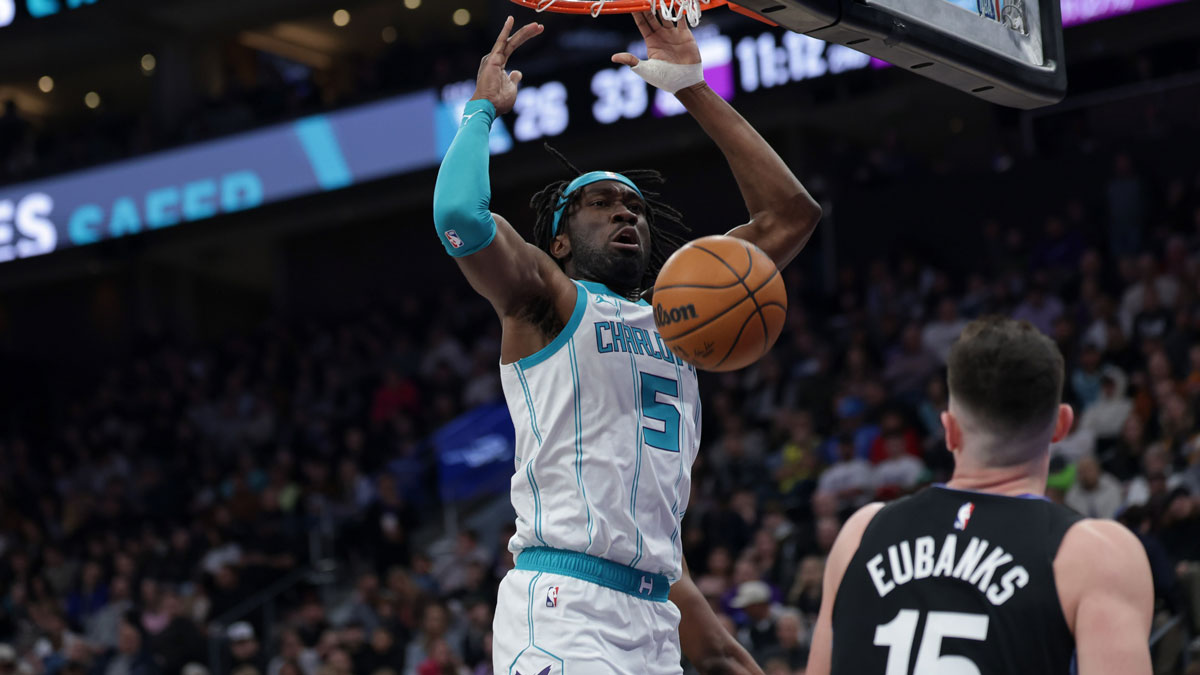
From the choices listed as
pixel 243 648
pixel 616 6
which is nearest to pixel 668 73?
pixel 616 6

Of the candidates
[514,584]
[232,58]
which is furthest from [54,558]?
[514,584]

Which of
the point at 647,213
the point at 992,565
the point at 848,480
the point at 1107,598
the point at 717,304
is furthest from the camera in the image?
the point at 848,480

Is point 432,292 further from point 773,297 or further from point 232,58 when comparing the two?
point 773,297

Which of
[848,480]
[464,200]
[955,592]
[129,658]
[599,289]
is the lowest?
[129,658]

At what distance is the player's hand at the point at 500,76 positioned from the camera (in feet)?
14.1

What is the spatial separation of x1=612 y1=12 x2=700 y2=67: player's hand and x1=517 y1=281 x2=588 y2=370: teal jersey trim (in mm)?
1002

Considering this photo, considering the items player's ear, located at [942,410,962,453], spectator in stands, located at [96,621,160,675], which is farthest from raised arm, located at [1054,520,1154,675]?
spectator in stands, located at [96,621,160,675]

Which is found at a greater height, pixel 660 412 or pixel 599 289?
pixel 599 289

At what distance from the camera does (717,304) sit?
12.5 ft

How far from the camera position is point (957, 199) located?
15.6 metres

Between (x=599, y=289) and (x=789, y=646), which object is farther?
(x=789, y=646)

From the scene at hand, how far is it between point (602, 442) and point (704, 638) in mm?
813

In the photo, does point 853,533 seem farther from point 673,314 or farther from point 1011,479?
point 673,314

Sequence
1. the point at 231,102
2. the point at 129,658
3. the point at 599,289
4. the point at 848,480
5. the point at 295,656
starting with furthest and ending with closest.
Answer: the point at 231,102
the point at 129,658
the point at 295,656
the point at 848,480
the point at 599,289
